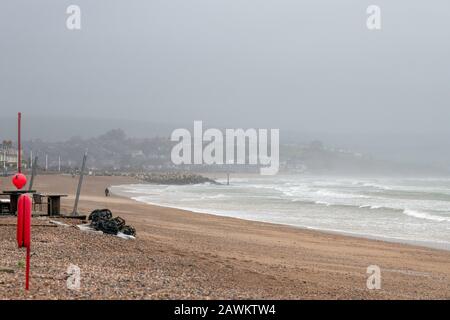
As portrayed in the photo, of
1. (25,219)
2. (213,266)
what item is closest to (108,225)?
(213,266)

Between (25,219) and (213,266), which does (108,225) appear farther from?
(25,219)

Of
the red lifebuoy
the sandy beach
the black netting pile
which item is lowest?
the sandy beach

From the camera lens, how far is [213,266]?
36.0 ft

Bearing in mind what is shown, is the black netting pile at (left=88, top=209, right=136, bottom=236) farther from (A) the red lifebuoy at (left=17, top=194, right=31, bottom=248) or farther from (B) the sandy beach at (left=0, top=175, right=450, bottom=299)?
(A) the red lifebuoy at (left=17, top=194, right=31, bottom=248)

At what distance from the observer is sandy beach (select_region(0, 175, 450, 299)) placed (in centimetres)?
803

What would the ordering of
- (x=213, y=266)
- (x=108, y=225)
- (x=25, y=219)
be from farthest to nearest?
(x=108, y=225)
(x=213, y=266)
(x=25, y=219)

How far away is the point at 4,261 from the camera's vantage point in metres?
9.28

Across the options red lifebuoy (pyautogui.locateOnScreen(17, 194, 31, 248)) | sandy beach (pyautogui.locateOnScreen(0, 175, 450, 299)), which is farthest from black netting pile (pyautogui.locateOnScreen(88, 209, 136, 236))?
red lifebuoy (pyautogui.locateOnScreen(17, 194, 31, 248))

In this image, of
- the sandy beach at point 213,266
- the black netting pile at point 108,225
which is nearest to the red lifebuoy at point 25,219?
the sandy beach at point 213,266

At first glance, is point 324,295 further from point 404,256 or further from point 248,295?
point 404,256

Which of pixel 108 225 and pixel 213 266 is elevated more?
pixel 108 225

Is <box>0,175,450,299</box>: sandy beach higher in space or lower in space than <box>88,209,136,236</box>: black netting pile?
lower
